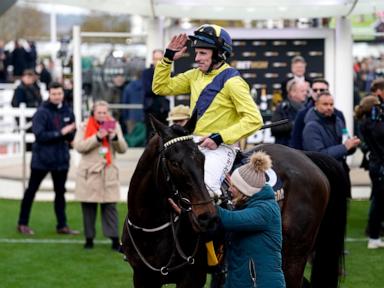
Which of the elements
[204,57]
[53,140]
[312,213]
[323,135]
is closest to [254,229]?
[204,57]

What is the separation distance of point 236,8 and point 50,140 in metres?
4.95

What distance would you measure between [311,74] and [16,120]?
7.63 metres

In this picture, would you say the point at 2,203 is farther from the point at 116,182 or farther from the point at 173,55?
the point at 173,55

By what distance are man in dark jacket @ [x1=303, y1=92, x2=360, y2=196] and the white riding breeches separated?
3.91 m

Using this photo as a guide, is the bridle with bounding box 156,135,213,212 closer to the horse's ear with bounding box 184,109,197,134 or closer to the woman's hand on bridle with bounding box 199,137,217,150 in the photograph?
the horse's ear with bounding box 184,109,197,134

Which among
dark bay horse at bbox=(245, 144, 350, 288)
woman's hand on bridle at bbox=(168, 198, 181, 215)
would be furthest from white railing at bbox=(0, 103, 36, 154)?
woman's hand on bridle at bbox=(168, 198, 181, 215)

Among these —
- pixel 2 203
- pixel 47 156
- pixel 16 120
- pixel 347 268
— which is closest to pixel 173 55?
pixel 347 268


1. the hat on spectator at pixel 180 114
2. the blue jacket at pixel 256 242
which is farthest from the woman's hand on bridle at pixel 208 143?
the hat on spectator at pixel 180 114

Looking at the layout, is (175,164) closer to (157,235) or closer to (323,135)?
(157,235)

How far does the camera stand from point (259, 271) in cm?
664

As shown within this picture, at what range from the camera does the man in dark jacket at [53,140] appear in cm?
1324

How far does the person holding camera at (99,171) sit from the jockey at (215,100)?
4683mm

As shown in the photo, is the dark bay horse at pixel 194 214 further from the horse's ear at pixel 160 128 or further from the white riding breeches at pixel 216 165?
the white riding breeches at pixel 216 165

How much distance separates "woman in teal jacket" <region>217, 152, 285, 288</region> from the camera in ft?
21.7
